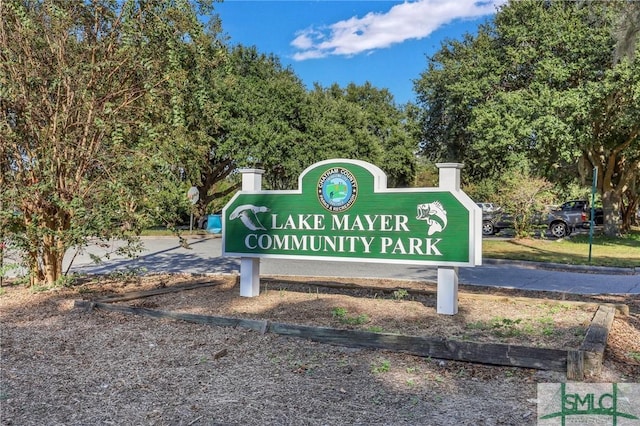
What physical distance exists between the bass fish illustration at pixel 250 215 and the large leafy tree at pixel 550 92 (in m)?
13.0

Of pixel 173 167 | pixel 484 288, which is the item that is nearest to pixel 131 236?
pixel 173 167

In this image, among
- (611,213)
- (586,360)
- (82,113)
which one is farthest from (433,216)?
(611,213)

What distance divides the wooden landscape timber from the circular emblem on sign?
1.95m

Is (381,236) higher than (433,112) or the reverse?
the reverse

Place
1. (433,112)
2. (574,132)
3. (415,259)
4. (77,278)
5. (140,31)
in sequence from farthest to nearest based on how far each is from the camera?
(433,112)
(574,132)
(77,278)
(140,31)
(415,259)

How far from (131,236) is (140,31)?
3009mm

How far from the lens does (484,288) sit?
8930 mm

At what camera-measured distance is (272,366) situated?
440 centimetres

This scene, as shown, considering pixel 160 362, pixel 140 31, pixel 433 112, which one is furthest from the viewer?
pixel 433 112

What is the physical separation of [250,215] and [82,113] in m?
2.89

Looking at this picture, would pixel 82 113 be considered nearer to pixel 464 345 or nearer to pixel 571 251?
pixel 464 345

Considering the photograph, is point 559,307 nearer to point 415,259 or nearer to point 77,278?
point 415,259

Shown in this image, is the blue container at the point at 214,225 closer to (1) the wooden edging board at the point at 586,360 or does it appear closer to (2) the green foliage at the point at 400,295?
(2) the green foliage at the point at 400,295

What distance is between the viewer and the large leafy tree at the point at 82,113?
7.10 meters
